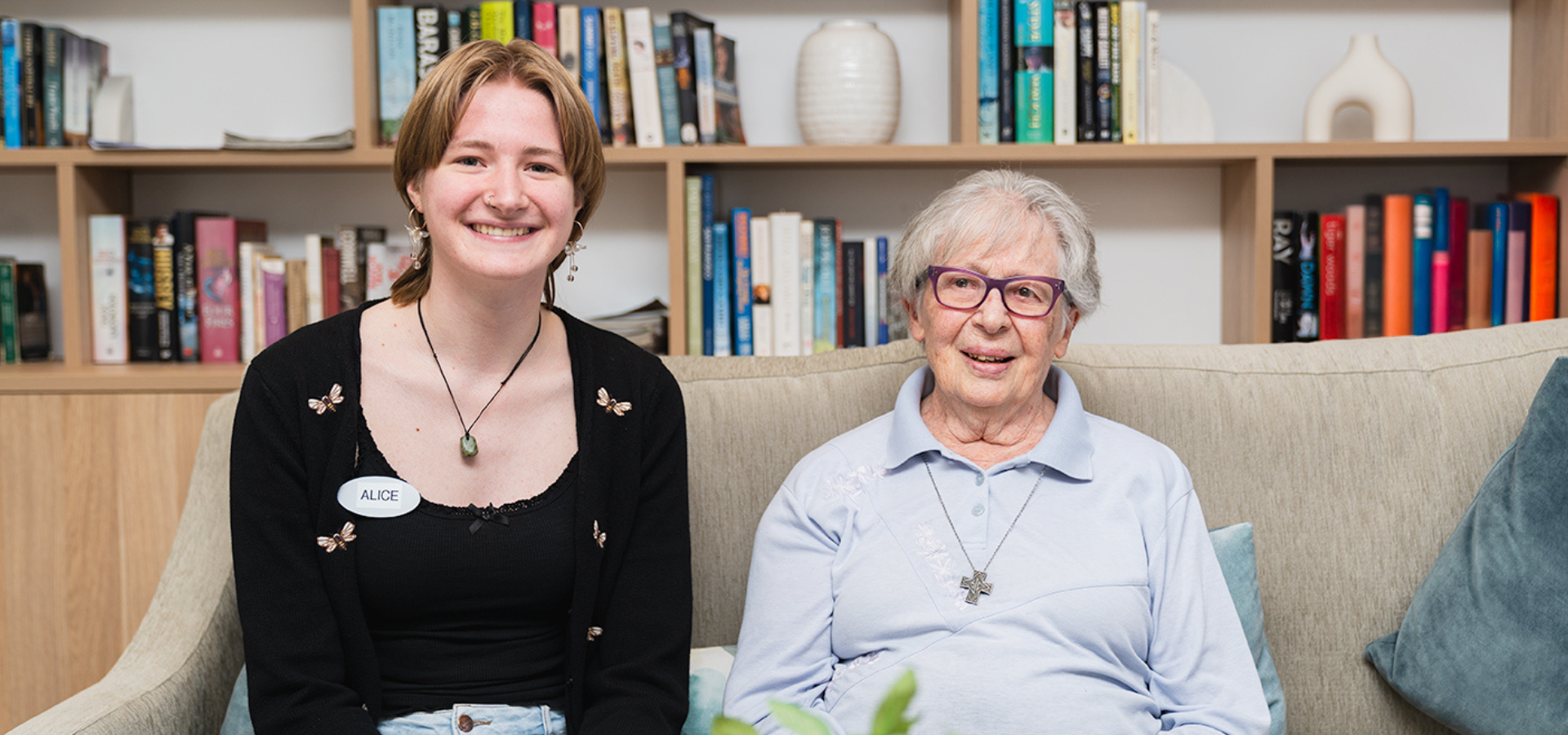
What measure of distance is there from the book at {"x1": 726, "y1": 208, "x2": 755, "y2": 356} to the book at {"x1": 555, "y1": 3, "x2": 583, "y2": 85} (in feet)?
1.37

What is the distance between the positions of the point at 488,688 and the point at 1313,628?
109cm

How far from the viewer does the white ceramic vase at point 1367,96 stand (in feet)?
7.08

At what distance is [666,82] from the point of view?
7.05ft

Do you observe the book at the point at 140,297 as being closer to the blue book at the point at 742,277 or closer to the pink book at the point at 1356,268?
the blue book at the point at 742,277

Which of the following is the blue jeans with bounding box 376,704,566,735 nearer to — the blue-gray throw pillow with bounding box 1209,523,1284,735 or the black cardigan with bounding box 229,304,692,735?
the black cardigan with bounding box 229,304,692,735

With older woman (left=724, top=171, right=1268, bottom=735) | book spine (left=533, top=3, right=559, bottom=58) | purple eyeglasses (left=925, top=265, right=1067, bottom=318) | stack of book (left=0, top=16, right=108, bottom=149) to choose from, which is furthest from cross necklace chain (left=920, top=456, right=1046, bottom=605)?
stack of book (left=0, top=16, right=108, bottom=149)

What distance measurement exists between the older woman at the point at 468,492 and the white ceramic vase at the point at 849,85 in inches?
35.6

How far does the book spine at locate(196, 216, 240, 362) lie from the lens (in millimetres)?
2197

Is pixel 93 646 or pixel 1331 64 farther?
pixel 1331 64

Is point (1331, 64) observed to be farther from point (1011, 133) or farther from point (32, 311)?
point (32, 311)

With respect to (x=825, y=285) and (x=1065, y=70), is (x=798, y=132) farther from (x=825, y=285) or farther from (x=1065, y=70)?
(x=1065, y=70)

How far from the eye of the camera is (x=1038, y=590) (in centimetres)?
126

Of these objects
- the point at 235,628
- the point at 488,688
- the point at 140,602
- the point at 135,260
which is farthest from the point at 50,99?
the point at 488,688

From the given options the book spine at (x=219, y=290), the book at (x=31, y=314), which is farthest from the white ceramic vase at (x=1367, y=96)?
the book at (x=31, y=314)
